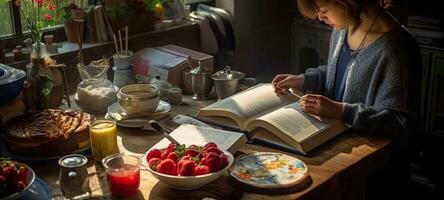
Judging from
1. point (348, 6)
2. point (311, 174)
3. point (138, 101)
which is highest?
point (348, 6)

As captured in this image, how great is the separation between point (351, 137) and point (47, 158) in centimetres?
92

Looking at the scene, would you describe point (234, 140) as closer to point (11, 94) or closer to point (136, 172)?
point (136, 172)

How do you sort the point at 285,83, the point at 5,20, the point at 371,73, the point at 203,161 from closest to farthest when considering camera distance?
the point at 203,161
the point at 371,73
the point at 285,83
the point at 5,20

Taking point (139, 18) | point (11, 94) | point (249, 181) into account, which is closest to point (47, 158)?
point (11, 94)

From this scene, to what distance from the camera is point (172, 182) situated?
5.12 feet

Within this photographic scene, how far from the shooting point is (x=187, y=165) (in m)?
1.56

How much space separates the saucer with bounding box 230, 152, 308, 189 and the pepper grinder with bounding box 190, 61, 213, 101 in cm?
62

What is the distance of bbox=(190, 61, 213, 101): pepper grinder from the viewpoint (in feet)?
7.64

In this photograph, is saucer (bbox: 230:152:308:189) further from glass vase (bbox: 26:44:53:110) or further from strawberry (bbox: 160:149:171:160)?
glass vase (bbox: 26:44:53:110)

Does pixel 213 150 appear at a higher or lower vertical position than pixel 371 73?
lower

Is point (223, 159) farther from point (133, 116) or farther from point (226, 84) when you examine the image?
point (226, 84)

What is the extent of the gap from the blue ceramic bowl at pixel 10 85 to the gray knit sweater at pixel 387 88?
3.39 feet

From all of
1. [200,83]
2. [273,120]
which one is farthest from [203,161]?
[200,83]

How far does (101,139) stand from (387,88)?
0.89m
